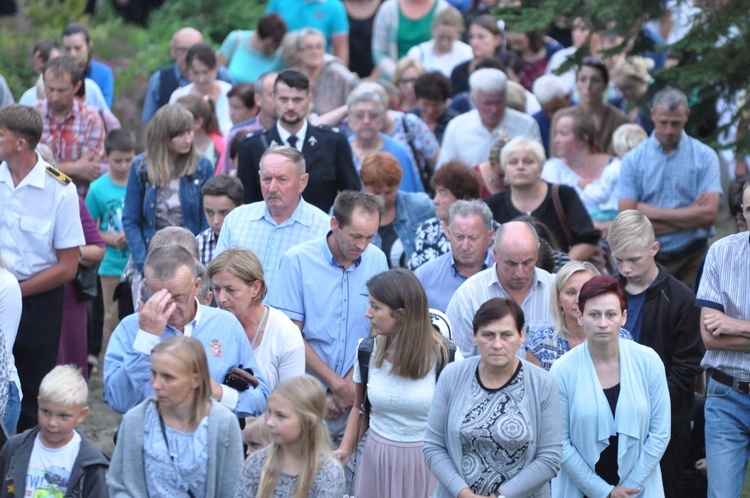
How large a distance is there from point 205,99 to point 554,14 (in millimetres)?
3262

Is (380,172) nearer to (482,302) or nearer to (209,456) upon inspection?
(482,302)

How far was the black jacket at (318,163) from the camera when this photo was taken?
9.20 metres

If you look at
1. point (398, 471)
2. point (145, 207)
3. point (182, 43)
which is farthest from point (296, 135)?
point (182, 43)

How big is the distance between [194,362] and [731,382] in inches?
122

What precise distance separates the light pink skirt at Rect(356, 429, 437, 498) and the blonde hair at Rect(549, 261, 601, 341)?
1082mm

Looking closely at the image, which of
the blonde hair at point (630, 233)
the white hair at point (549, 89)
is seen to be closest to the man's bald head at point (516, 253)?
the blonde hair at point (630, 233)

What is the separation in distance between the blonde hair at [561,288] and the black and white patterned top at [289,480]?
1913mm

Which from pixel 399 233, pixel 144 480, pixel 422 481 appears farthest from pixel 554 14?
pixel 144 480

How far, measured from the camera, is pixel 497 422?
588 cm

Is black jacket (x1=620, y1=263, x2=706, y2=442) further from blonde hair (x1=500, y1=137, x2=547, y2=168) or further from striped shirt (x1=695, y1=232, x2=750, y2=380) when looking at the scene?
blonde hair (x1=500, y1=137, x2=547, y2=168)

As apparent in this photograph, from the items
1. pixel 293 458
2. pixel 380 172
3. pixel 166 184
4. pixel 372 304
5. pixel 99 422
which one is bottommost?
pixel 99 422

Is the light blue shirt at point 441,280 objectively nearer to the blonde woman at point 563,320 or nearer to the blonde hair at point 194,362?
the blonde woman at point 563,320

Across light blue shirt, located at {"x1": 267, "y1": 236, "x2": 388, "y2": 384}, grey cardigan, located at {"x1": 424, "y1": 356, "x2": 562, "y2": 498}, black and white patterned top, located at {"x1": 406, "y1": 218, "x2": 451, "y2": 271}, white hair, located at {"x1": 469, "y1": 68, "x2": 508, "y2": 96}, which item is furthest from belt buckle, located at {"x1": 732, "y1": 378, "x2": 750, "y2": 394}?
white hair, located at {"x1": 469, "y1": 68, "x2": 508, "y2": 96}

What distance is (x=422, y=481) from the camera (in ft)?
21.3
